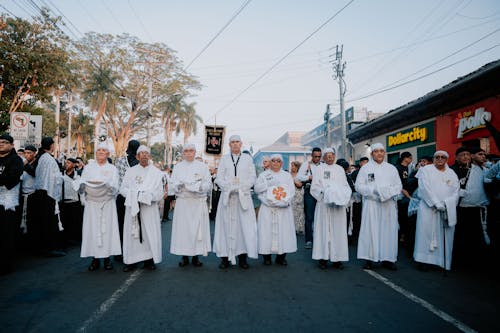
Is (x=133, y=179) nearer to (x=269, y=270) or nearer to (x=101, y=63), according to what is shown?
(x=269, y=270)

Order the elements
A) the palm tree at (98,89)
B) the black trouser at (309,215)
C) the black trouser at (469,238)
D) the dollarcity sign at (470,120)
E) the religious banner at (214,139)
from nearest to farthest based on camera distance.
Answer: the black trouser at (469,238) → the black trouser at (309,215) → the dollarcity sign at (470,120) → the religious banner at (214,139) → the palm tree at (98,89)

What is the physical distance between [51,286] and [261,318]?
3015 mm

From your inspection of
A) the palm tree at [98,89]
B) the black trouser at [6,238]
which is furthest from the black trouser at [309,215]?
the palm tree at [98,89]

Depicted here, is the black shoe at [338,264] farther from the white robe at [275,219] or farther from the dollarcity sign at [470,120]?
the dollarcity sign at [470,120]

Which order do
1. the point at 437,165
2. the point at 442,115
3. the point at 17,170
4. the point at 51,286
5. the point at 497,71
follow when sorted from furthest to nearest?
the point at 442,115 → the point at 497,71 → the point at 437,165 → the point at 17,170 → the point at 51,286

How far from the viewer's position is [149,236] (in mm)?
5668

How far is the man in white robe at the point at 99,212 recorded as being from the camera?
562 cm

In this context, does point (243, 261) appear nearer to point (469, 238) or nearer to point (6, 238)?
point (6, 238)

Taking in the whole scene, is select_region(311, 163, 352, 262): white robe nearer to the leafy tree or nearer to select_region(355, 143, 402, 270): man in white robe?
select_region(355, 143, 402, 270): man in white robe

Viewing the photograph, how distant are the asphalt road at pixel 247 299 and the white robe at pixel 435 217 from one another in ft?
1.09

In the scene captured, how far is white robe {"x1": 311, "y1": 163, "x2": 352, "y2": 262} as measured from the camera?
5.90 metres

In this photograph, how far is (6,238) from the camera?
558 centimetres

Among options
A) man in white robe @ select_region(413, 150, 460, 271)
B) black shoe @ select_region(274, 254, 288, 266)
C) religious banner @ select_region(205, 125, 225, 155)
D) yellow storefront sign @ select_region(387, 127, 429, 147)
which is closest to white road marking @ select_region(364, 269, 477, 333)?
man in white robe @ select_region(413, 150, 460, 271)

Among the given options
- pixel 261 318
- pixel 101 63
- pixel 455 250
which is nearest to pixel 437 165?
pixel 455 250
